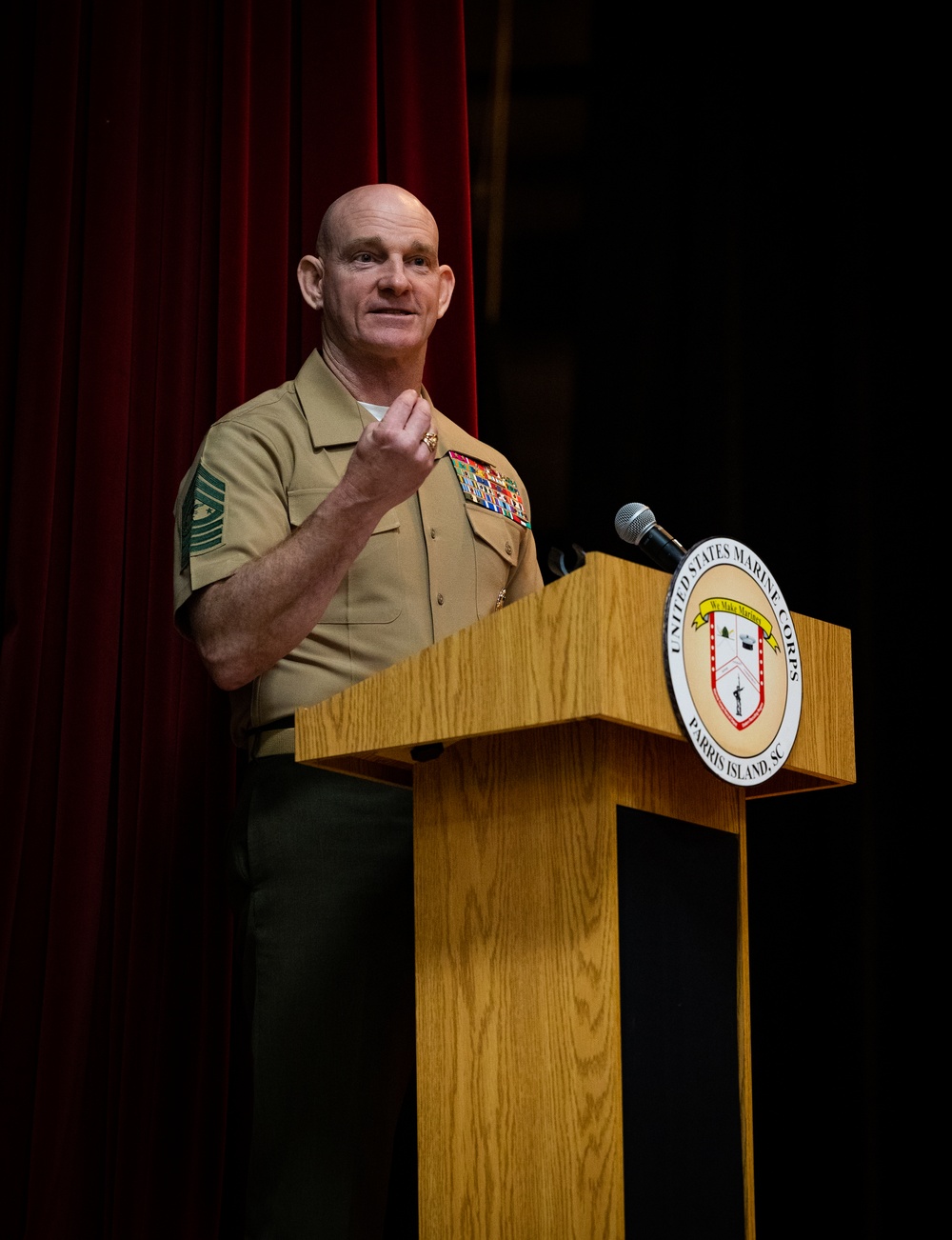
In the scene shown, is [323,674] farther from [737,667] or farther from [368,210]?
[368,210]

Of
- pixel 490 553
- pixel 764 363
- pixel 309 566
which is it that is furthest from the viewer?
pixel 764 363

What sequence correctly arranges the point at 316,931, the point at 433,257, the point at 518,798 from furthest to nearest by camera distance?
the point at 433,257
the point at 316,931
the point at 518,798

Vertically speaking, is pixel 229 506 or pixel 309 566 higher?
pixel 229 506

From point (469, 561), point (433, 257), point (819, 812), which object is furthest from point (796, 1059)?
point (433, 257)

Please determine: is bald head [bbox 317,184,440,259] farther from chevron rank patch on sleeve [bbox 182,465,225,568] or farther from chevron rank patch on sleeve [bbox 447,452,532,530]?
chevron rank patch on sleeve [bbox 182,465,225,568]

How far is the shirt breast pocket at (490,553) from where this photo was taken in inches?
72.9

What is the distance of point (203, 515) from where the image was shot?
1.67 metres

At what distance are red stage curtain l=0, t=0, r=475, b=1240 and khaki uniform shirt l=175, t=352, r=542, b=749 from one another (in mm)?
489

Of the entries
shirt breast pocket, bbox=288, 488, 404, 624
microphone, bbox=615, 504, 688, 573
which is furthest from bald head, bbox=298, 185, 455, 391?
microphone, bbox=615, 504, 688, 573

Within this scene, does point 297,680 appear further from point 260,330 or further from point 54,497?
point 260,330

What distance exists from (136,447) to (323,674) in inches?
32.1

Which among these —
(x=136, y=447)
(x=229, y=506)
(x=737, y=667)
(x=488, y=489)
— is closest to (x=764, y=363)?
(x=488, y=489)

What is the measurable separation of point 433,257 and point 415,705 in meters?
0.92

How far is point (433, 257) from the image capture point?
2002 mm
